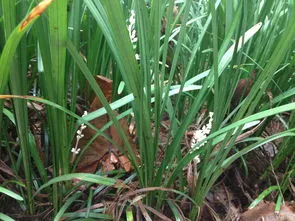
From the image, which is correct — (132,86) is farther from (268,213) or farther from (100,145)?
(268,213)

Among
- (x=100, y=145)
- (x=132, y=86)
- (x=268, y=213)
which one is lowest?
(x=268, y=213)

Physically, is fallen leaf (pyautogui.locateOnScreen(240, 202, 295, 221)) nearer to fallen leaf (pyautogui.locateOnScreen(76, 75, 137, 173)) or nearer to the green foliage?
the green foliage

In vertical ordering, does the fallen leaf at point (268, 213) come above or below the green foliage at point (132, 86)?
below

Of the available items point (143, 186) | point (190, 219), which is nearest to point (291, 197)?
point (190, 219)

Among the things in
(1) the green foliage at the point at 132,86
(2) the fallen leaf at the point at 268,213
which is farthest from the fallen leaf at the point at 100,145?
(2) the fallen leaf at the point at 268,213

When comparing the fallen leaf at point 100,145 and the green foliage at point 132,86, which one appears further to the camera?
the fallen leaf at point 100,145

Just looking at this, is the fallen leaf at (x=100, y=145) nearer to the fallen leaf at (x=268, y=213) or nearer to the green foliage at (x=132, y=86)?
the green foliage at (x=132, y=86)

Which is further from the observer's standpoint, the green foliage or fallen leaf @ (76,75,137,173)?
fallen leaf @ (76,75,137,173)

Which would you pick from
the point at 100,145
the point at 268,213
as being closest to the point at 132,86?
the point at 100,145

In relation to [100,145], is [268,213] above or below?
below

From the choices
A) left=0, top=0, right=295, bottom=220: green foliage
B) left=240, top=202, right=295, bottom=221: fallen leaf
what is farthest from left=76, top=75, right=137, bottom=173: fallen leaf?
left=240, top=202, right=295, bottom=221: fallen leaf

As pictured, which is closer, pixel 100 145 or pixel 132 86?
pixel 132 86
